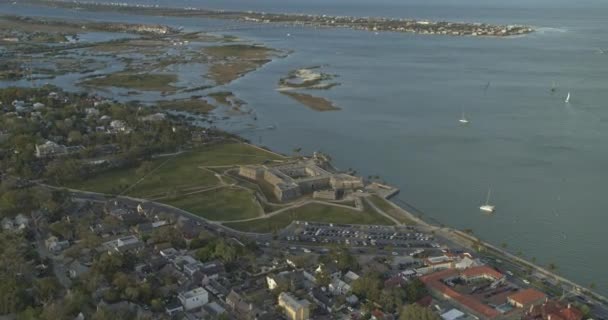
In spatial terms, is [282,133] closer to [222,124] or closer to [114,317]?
[222,124]

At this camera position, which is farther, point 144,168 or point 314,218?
point 144,168

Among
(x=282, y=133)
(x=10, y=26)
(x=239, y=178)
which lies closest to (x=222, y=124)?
(x=282, y=133)

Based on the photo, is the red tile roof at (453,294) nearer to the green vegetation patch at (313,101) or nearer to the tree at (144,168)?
the tree at (144,168)

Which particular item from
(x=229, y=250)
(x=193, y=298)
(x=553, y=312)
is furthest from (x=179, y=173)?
(x=553, y=312)

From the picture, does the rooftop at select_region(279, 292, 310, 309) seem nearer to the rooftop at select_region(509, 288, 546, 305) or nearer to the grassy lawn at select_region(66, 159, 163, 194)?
the rooftop at select_region(509, 288, 546, 305)

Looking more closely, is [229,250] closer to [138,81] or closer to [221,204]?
[221,204]
